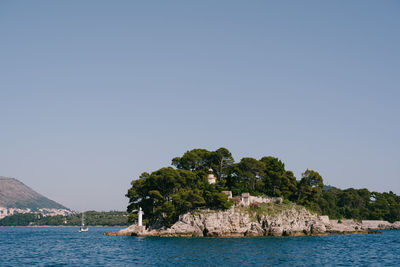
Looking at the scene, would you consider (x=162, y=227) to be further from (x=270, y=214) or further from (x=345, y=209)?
(x=345, y=209)

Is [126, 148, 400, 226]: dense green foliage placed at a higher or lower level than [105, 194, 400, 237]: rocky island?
higher

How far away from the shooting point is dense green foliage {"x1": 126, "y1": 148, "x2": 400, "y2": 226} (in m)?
70.8

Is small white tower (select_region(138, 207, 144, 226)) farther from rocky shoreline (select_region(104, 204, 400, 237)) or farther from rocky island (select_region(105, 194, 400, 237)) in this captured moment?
rocky shoreline (select_region(104, 204, 400, 237))

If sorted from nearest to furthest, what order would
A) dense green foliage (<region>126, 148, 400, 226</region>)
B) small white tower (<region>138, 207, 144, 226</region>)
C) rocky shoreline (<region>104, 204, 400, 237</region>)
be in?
rocky shoreline (<region>104, 204, 400, 237</region>) → dense green foliage (<region>126, 148, 400, 226</region>) → small white tower (<region>138, 207, 144, 226</region>)

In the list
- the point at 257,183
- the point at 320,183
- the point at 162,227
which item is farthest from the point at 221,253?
the point at 320,183

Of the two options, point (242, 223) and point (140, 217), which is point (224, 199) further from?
point (140, 217)

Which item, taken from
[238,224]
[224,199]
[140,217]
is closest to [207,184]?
[224,199]

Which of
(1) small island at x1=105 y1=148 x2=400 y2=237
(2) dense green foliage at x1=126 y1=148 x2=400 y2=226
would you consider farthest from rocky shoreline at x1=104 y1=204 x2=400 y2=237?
(2) dense green foliage at x1=126 y1=148 x2=400 y2=226

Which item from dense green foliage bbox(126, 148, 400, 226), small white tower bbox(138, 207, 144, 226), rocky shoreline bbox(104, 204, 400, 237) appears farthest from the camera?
small white tower bbox(138, 207, 144, 226)

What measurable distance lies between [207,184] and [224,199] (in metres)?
6.61

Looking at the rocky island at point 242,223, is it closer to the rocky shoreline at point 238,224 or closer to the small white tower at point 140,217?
the rocky shoreline at point 238,224

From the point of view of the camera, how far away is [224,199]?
68.9 metres

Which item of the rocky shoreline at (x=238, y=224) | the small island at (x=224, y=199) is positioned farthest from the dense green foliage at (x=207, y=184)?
the rocky shoreline at (x=238, y=224)

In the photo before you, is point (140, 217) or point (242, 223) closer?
point (242, 223)
